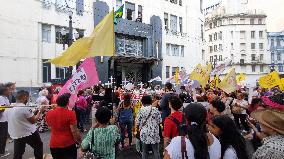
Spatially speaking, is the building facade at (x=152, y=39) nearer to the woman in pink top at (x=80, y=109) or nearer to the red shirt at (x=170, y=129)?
the woman in pink top at (x=80, y=109)

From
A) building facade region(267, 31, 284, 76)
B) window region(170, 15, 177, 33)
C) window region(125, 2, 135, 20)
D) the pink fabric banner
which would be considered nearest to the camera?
the pink fabric banner

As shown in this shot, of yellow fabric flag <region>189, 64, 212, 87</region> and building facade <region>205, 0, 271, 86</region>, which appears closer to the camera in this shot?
yellow fabric flag <region>189, 64, 212, 87</region>

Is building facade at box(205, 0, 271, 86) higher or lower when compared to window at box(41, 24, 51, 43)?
higher

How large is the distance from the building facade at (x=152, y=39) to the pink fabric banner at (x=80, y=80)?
2015cm

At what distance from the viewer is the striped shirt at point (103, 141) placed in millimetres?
5262

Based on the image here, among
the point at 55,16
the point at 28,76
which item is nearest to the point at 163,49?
the point at 55,16

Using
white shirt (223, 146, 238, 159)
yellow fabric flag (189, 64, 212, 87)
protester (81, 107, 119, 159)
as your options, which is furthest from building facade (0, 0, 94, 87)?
white shirt (223, 146, 238, 159)

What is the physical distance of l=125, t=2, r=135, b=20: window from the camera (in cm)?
3228

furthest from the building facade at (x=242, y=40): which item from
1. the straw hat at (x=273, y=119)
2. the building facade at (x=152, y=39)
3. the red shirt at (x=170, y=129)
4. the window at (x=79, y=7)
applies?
the straw hat at (x=273, y=119)

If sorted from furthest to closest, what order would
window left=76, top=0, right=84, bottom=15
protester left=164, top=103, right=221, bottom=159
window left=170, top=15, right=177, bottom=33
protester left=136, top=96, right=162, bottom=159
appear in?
window left=170, top=15, right=177, bottom=33 < window left=76, top=0, right=84, bottom=15 < protester left=136, top=96, right=162, bottom=159 < protester left=164, top=103, right=221, bottom=159

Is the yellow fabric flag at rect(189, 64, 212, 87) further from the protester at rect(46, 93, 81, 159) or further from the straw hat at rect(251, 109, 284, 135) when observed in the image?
the straw hat at rect(251, 109, 284, 135)

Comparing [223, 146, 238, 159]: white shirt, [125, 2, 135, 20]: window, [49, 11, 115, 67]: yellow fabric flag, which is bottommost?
[223, 146, 238, 159]: white shirt

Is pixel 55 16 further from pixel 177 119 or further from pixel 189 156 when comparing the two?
pixel 189 156

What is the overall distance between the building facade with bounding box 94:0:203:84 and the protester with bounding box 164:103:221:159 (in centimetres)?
2354
